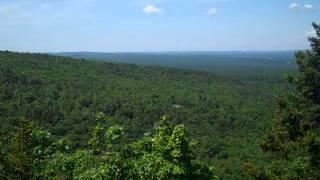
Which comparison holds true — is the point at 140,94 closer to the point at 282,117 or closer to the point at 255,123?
the point at 255,123

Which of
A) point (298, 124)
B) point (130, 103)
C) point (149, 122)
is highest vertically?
point (298, 124)

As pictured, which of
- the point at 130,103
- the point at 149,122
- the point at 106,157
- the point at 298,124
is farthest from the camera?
the point at 130,103

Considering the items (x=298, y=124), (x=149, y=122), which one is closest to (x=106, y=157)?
(x=298, y=124)

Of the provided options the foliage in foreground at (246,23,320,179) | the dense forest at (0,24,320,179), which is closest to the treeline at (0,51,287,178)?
the dense forest at (0,24,320,179)

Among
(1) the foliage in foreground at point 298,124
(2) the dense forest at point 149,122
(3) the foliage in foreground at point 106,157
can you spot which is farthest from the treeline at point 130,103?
(3) the foliage in foreground at point 106,157

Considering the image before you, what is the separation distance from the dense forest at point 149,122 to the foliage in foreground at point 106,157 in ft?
0.10

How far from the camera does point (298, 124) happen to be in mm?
24172

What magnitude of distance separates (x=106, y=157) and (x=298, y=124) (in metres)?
12.5

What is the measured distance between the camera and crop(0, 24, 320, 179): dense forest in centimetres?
1494

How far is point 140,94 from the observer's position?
410 feet

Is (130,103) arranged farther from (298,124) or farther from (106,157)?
(106,157)

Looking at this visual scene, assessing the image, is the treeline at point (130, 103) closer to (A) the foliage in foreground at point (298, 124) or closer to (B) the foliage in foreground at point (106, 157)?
(A) the foliage in foreground at point (298, 124)

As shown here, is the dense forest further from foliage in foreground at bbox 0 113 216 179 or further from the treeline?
the treeline

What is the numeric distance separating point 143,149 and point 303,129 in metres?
10.5
